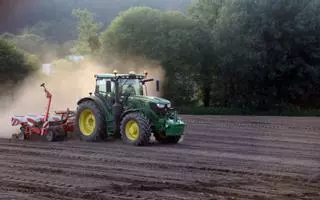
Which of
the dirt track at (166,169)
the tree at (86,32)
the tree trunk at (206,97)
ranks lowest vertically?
the dirt track at (166,169)

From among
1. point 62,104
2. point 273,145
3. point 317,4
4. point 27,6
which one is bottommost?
point 273,145

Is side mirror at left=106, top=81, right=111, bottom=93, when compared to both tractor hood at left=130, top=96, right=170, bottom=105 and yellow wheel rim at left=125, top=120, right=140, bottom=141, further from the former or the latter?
yellow wheel rim at left=125, top=120, right=140, bottom=141

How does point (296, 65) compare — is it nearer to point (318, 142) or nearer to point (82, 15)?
point (318, 142)

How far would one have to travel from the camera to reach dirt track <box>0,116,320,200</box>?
9.19 metres

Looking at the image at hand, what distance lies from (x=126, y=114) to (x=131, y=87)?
3.18 feet

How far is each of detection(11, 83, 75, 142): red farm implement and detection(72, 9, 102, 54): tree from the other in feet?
92.7

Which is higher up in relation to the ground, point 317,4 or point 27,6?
point 317,4

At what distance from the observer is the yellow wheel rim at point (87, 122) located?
16828mm

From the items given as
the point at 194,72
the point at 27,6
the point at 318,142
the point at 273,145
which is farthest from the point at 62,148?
the point at 194,72

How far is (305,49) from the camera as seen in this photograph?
110 ft

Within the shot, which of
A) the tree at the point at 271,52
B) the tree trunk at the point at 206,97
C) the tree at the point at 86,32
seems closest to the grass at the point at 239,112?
the tree at the point at 271,52

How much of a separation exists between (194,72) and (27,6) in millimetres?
24490

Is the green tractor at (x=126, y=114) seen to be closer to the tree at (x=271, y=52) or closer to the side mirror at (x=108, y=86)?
the side mirror at (x=108, y=86)

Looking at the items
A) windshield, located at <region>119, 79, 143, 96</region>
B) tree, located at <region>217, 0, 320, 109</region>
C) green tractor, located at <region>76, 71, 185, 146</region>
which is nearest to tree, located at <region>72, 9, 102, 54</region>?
tree, located at <region>217, 0, 320, 109</region>
